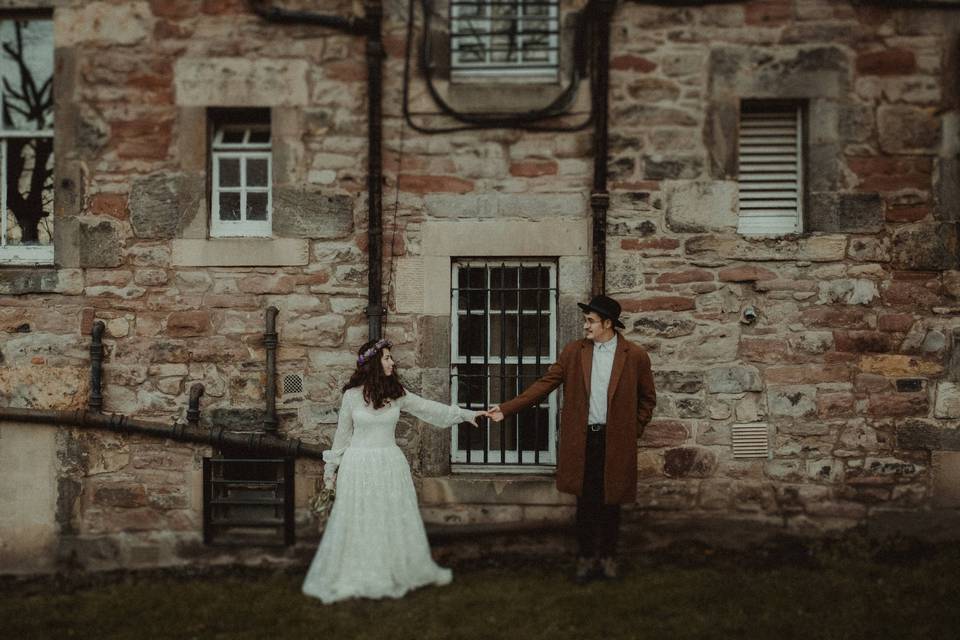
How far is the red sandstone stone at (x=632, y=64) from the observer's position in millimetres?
5727

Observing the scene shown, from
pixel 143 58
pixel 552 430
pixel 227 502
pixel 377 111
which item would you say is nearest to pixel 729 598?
pixel 552 430

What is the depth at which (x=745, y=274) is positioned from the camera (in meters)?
5.68

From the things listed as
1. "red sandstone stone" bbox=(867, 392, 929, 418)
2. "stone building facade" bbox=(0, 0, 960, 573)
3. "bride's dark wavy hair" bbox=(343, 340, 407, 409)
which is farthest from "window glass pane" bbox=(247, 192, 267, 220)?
"red sandstone stone" bbox=(867, 392, 929, 418)

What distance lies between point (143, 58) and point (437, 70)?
223 centimetres

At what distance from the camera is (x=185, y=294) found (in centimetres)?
585

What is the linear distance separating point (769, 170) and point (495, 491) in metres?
3.22

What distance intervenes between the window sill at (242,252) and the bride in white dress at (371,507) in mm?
1175

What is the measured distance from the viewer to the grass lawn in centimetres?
438

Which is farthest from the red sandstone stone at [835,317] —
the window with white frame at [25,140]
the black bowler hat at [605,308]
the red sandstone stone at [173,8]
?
the window with white frame at [25,140]

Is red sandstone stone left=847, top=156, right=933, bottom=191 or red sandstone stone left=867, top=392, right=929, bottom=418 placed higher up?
red sandstone stone left=847, top=156, right=933, bottom=191

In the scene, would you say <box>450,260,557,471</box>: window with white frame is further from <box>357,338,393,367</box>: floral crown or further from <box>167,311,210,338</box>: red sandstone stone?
<box>167,311,210,338</box>: red sandstone stone

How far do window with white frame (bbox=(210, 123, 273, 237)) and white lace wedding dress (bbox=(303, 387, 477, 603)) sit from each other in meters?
1.85

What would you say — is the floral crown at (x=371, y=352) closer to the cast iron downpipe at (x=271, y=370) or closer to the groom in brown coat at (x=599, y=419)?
the groom in brown coat at (x=599, y=419)

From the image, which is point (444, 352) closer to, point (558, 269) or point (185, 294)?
point (558, 269)
